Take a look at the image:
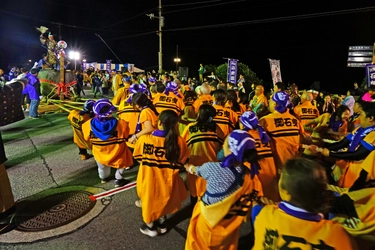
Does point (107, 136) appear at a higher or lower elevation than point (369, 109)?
lower

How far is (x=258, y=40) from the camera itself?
40688 mm

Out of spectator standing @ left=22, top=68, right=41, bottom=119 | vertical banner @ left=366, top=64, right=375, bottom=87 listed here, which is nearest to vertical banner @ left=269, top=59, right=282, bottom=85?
vertical banner @ left=366, top=64, right=375, bottom=87

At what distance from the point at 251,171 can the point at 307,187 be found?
3.16 ft

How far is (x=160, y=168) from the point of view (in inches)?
144

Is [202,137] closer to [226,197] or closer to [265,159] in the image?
A: [265,159]

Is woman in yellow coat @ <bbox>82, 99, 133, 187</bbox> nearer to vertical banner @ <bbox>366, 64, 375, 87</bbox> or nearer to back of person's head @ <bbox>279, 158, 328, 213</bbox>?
back of person's head @ <bbox>279, 158, 328, 213</bbox>

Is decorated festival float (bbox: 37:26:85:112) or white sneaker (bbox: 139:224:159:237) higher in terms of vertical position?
decorated festival float (bbox: 37:26:85:112)

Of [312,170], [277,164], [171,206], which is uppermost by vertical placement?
[312,170]

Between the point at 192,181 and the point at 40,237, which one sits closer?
the point at 40,237

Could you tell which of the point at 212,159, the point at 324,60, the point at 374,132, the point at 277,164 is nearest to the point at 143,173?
the point at 212,159

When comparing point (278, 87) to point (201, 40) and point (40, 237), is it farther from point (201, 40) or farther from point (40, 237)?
point (201, 40)

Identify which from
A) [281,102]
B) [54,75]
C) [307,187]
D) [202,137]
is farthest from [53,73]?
[307,187]

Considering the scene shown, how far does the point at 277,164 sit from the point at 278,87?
374 cm

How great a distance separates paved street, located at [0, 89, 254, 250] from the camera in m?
3.67
